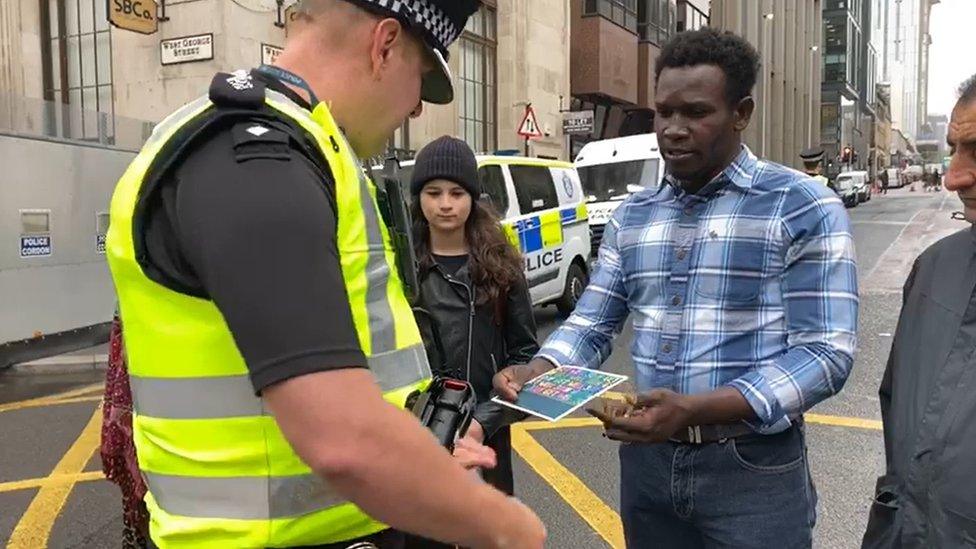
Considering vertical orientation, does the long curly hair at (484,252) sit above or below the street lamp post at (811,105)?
below

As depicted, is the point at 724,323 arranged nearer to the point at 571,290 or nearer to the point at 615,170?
the point at 571,290

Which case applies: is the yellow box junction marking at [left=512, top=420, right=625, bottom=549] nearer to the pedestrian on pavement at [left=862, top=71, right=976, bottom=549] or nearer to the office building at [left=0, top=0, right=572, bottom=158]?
the pedestrian on pavement at [left=862, top=71, right=976, bottom=549]

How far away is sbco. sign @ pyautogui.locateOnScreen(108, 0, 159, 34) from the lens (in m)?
10.4

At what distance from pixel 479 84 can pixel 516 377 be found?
17.0 metres

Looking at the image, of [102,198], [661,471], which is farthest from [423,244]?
[102,198]

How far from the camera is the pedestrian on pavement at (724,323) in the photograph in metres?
1.79

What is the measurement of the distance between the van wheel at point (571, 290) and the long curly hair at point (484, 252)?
19.3 feet

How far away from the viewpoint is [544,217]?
28.6 feet

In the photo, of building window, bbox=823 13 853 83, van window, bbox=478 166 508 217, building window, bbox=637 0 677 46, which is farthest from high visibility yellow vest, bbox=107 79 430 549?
building window, bbox=823 13 853 83

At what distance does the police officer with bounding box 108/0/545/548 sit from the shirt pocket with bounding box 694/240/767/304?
0.88 metres

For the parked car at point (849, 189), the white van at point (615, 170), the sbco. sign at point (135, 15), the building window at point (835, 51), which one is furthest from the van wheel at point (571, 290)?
the building window at point (835, 51)

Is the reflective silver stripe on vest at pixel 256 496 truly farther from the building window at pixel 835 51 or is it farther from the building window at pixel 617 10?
the building window at pixel 835 51

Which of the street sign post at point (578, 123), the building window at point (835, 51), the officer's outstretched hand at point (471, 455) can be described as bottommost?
the officer's outstretched hand at point (471, 455)

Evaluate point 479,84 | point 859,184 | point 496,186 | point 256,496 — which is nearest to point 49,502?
point 256,496
